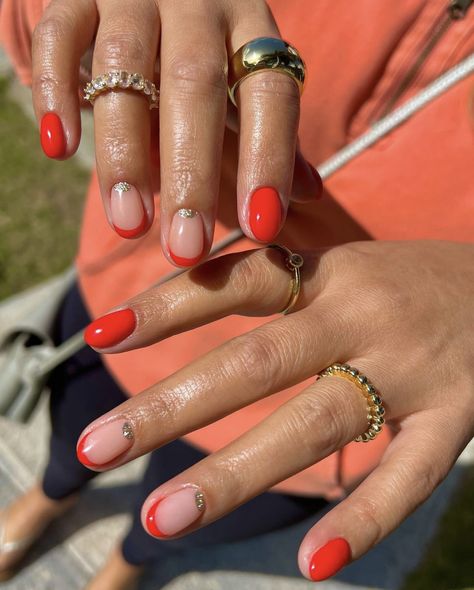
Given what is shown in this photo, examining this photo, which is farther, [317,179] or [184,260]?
[317,179]

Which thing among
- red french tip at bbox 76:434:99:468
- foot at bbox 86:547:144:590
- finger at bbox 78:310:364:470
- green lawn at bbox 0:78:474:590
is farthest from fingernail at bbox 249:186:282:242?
green lawn at bbox 0:78:474:590

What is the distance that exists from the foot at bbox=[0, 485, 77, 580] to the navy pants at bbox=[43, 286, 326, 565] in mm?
240

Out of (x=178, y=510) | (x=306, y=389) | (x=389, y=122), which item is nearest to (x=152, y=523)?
(x=178, y=510)

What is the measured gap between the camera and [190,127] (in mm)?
679

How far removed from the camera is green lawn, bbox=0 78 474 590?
2.03 metres

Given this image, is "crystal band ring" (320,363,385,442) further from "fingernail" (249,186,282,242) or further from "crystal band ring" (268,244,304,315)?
"fingernail" (249,186,282,242)

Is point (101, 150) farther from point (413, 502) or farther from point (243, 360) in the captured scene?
point (413, 502)

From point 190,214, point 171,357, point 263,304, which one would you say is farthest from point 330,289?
point 171,357

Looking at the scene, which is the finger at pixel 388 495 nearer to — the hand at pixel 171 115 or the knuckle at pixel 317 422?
the knuckle at pixel 317 422

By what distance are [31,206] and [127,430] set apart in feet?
7.10

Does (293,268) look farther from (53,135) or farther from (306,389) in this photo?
(53,135)

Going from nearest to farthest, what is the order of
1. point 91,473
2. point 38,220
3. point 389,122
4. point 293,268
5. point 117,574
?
point 293,268, point 389,122, point 91,473, point 117,574, point 38,220

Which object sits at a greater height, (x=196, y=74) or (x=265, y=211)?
(x=196, y=74)

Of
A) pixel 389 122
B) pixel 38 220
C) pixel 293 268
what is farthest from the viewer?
pixel 38 220
